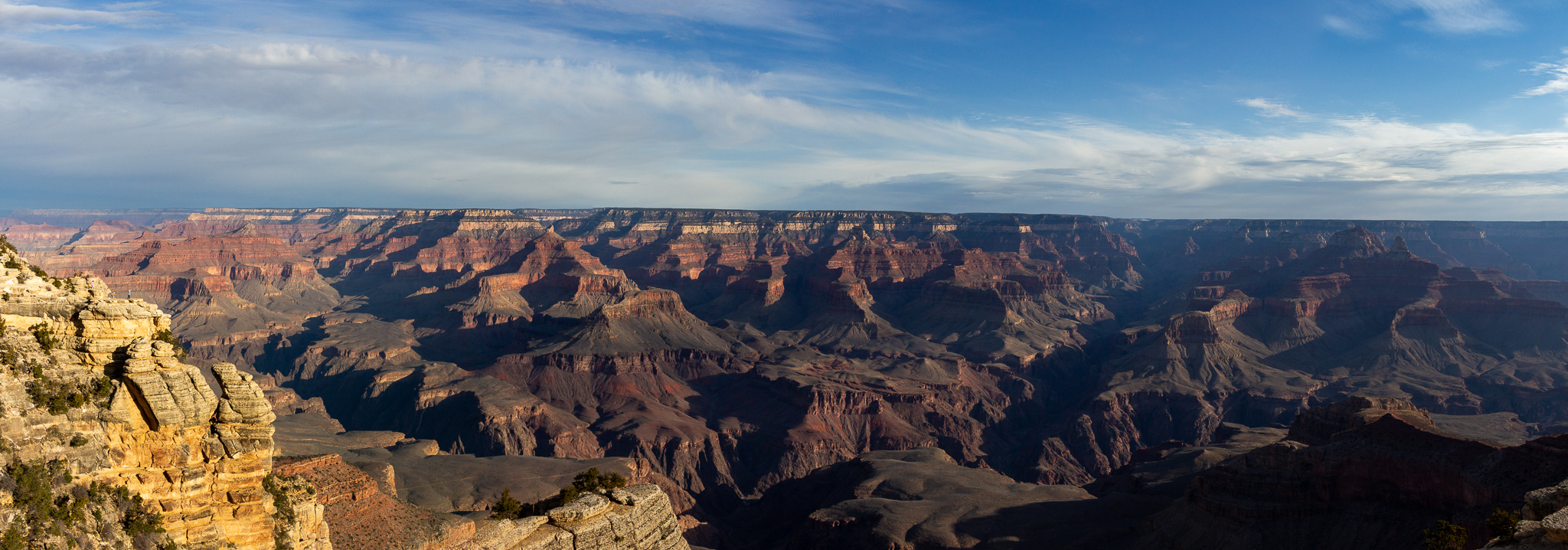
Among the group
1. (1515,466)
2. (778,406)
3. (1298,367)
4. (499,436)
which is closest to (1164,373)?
(1298,367)

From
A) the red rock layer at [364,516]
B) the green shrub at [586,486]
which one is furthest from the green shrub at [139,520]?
the green shrub at [586,486]

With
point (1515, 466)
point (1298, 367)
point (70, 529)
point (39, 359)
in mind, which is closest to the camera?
point (70, 529)

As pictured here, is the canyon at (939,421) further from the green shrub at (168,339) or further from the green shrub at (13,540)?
the green shrub at (13,540)

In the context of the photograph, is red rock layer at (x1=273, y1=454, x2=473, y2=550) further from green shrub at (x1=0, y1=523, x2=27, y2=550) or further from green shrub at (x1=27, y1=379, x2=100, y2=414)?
green shrub at (x1=0, y1=523, x2=27, y2=550)

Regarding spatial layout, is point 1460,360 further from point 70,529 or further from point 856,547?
point 70,529

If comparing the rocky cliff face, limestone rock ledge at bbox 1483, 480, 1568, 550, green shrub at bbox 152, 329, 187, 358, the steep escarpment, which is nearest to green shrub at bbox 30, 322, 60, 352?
the rocky cliff face
